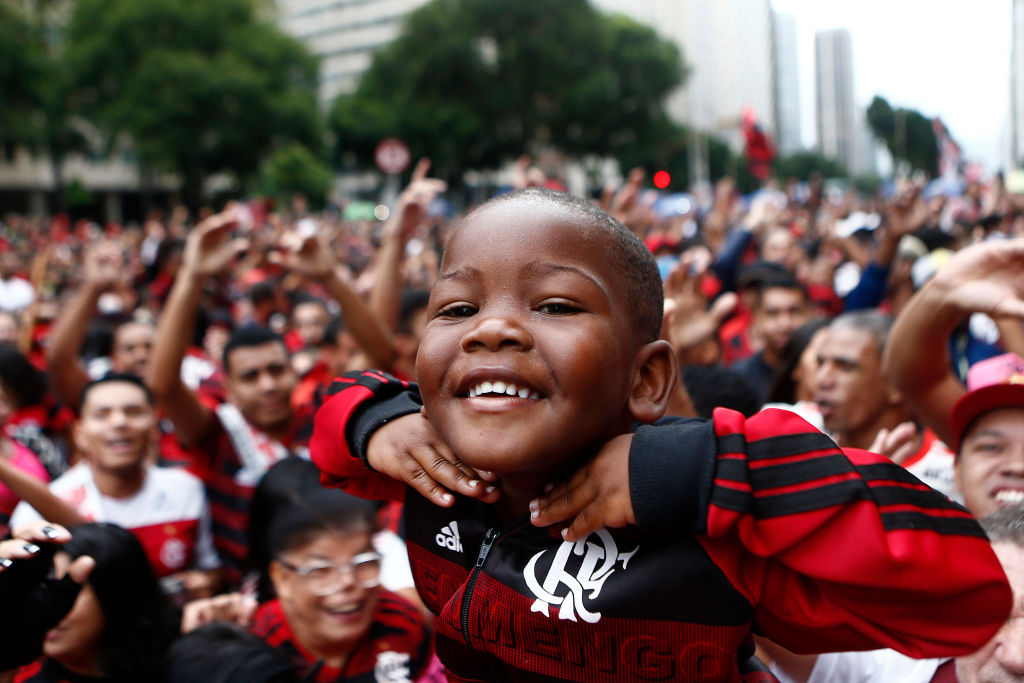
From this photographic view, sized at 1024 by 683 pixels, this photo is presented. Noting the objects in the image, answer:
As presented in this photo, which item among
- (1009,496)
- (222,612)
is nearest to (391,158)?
(222,612)

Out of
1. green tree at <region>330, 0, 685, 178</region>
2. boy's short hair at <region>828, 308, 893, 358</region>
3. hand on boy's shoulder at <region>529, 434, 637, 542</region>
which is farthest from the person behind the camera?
green tree at <region>330, 0, 685, 178</region>

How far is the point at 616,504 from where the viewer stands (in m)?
Answer: 1.32

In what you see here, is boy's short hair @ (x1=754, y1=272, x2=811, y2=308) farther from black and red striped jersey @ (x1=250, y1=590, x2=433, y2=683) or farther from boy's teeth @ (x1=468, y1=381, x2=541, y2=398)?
boy's teeth @ (x1=468, y1=381, x2=541, y2=398)

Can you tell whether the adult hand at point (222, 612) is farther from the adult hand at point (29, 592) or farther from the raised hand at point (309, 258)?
the raised hand at point (309, 258)

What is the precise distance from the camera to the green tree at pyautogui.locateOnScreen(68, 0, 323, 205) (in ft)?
121

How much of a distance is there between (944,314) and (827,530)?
1.35 metres

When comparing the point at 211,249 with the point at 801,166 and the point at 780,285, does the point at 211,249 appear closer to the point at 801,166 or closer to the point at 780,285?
the point at 780,285

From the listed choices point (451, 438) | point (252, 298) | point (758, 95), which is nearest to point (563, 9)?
point (252, 298)

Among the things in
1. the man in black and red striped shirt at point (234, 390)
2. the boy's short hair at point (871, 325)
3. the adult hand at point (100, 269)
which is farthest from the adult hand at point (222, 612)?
the adult hand at point (100, 269)

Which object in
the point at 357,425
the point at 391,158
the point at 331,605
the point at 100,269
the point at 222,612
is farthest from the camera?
the point at 391,158

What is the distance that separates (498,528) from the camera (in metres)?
1.64

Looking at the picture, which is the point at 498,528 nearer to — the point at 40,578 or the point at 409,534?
the point at 409,534

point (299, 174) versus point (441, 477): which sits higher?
point (299, 174)

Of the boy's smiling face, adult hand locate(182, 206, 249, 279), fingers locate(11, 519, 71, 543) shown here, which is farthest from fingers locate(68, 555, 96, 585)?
adult hand locate(182, 206, 249, 279)
